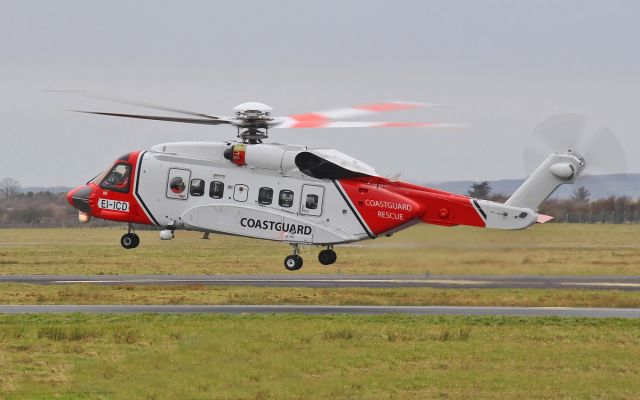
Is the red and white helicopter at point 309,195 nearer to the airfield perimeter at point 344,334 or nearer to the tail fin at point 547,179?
the tail fin at point 547,179

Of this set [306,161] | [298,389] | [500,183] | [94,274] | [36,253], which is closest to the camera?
[298,389]

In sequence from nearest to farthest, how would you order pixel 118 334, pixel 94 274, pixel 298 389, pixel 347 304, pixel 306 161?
1. pixel 298 389
2. pixel 306 161
3. pixel 118 334
4. pixel 347 304
5. pixel 94 274

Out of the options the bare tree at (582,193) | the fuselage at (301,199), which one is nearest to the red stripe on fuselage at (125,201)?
the fuselage at (301,199)

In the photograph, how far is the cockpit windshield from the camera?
140ft

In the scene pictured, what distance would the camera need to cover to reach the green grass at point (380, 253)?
44281mm

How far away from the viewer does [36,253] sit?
10419cm

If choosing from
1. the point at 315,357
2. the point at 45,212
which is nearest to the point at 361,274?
the point at 315,357

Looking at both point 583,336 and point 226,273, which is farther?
point 226,273

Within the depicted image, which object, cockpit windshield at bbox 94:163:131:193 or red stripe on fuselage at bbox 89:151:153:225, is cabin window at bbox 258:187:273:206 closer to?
red stripe on fuselage at bbox 89:151:153:225

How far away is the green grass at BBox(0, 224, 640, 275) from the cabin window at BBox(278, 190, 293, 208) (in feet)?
16.3

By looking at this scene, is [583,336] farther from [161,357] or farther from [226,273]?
[226,273]

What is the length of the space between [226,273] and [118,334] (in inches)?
1326

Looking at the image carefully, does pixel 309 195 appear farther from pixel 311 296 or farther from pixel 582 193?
pixel 582 193

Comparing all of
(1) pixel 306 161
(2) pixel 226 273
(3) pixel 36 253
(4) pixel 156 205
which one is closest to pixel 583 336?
(1) pixel 306 161
